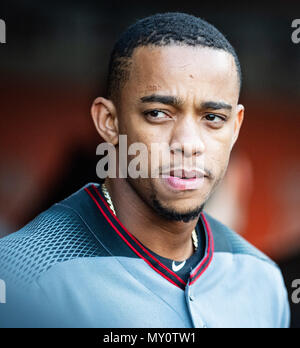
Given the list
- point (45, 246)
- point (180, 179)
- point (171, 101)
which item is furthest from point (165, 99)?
point (45, 246)

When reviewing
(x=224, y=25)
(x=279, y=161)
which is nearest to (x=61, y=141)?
(x=224, y=25)

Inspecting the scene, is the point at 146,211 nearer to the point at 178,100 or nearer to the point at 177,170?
the point at 177,170

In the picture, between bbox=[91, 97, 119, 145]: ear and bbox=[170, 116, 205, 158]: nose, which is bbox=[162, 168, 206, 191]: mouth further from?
bbox=[91, 97, 119, 145]: ear

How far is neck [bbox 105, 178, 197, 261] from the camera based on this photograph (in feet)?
5.12

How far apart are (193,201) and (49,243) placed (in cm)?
49

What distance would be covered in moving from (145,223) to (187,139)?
35 cm

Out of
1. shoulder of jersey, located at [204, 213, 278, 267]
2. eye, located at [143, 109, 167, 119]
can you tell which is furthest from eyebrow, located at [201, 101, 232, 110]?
shoulder of jersey, located at [204, 213, 278, 267]

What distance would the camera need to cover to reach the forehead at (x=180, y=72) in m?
1.39

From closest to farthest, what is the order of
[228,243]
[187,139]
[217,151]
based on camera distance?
[187,139]
[217,151]
[228,243]

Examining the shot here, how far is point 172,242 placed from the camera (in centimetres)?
162

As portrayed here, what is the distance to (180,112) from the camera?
4.66 feet

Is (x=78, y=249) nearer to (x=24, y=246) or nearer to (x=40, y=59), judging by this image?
(x=24, y=246)

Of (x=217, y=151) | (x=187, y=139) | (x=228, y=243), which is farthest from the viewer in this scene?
(x=228, y=243)

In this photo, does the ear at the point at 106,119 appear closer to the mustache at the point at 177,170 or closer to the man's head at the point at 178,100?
the man's head at the point at 178,100
